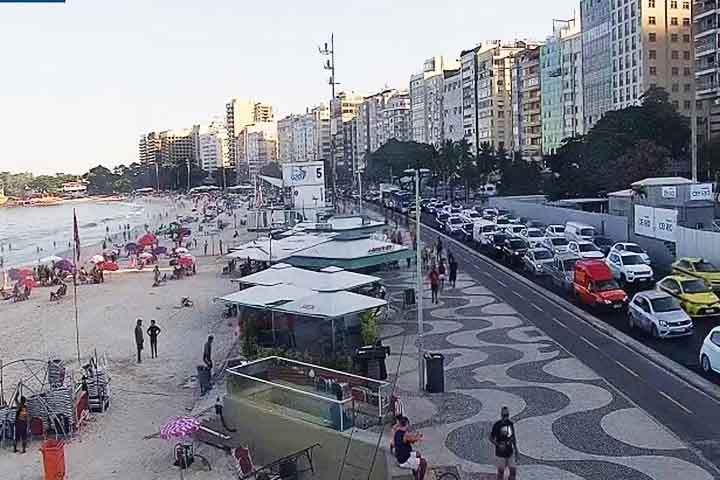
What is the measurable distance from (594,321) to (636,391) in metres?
7.19

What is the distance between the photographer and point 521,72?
110500 millimetres

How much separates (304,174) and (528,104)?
53.6m

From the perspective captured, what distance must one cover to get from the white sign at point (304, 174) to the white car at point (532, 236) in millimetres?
22898

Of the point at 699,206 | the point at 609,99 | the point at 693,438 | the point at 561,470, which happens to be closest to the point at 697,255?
the point at 699,206

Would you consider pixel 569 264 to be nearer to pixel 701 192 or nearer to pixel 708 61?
pixel 701 192

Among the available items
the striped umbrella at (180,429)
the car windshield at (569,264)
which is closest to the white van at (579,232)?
the car windshield at (569,264)

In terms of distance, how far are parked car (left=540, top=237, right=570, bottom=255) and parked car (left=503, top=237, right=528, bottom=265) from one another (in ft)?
3.13

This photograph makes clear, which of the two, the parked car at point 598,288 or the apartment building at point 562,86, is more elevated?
the apartment building at point 562,86

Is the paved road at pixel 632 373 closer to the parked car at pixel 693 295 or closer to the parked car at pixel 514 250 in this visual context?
the parked car at pixel 693 295

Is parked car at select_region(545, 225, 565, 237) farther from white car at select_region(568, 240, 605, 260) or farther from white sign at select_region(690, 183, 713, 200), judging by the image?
white sign at select_region(690, 183, 713, 200)

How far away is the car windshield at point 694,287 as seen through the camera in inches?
929

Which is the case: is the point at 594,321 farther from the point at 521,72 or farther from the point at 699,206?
the point at 521,72

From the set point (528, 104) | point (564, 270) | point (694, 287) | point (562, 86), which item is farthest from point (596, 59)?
point (694, 287)

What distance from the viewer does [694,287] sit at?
23719 mm
